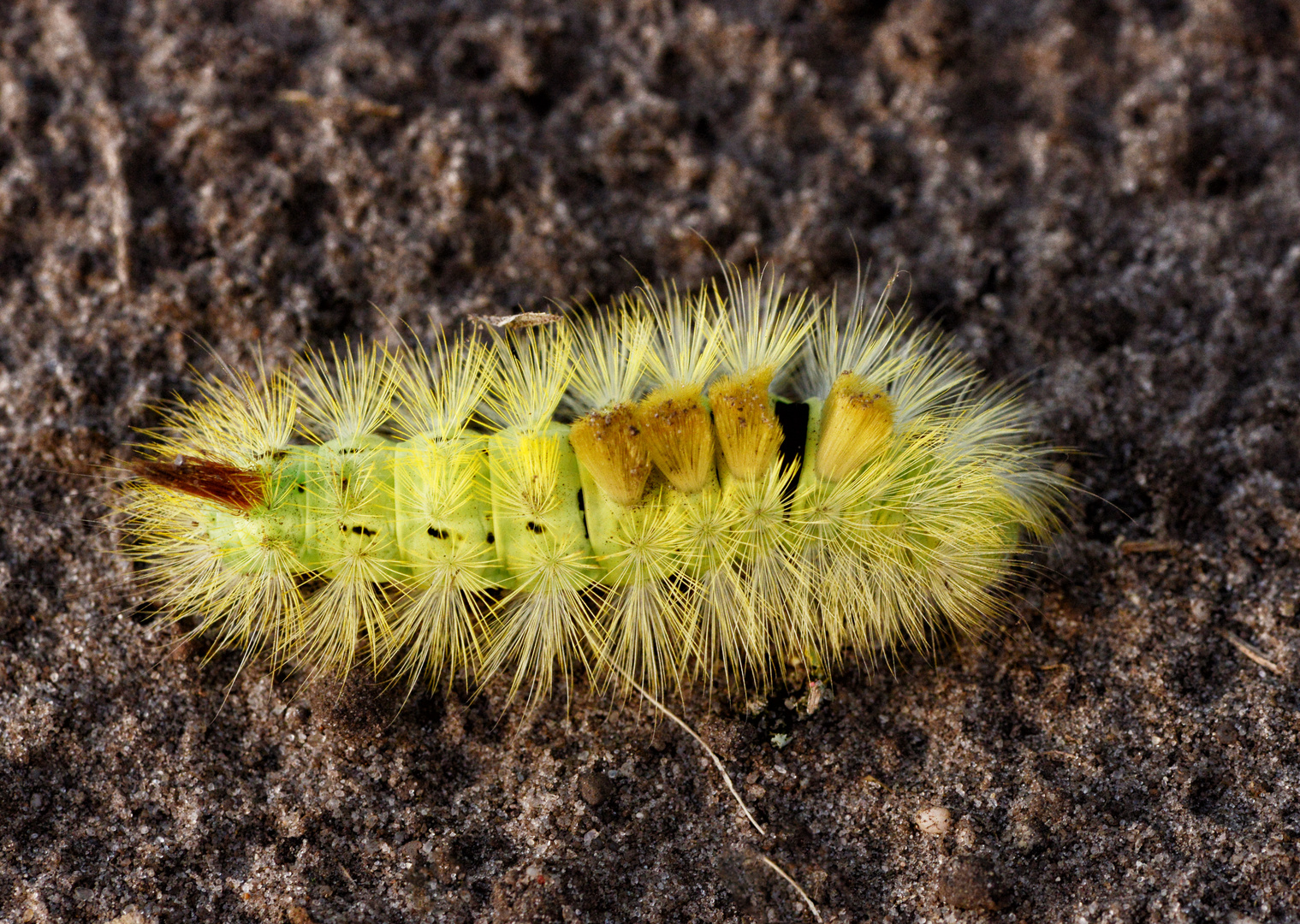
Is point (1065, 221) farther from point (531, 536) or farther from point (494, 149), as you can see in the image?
point (531, 536)

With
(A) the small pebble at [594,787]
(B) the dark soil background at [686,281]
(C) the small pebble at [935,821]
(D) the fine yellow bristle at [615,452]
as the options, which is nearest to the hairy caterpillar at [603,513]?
(D) the fine yellow bristle at [615,452]

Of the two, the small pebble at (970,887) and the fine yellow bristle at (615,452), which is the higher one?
the fine yellow bristle at (615,452)

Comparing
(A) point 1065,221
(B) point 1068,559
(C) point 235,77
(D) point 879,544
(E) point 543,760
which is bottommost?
(E) point 543,760

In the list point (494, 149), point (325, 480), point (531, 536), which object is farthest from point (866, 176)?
point (325, 480)

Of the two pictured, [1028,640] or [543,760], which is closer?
[543,760]

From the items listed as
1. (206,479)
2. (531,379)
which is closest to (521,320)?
(531,379)

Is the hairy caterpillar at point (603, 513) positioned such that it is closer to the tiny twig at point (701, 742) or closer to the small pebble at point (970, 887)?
the tiny twig at point (701, 742)

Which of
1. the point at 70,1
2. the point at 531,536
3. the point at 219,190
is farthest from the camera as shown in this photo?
the point at 70,1
